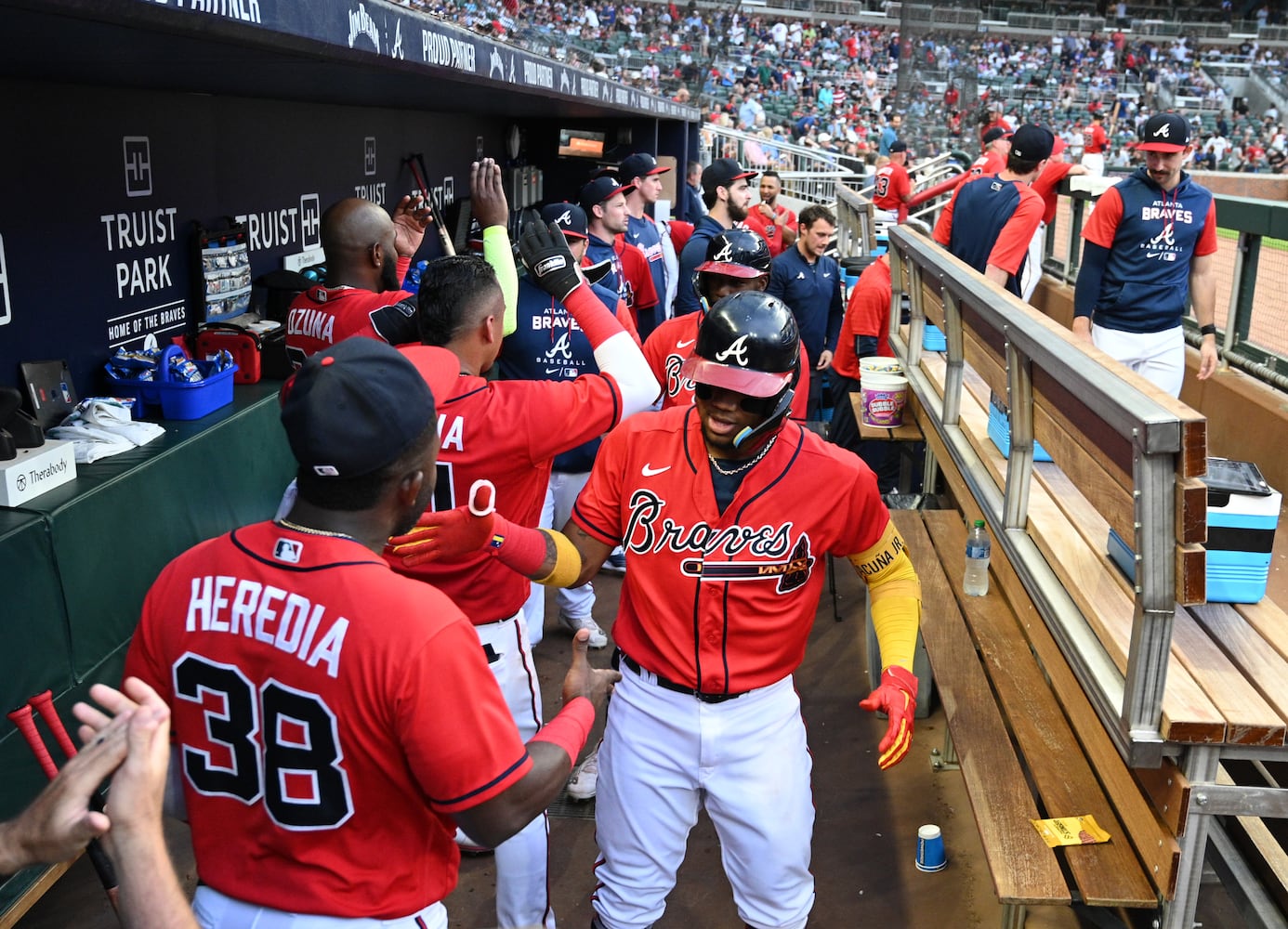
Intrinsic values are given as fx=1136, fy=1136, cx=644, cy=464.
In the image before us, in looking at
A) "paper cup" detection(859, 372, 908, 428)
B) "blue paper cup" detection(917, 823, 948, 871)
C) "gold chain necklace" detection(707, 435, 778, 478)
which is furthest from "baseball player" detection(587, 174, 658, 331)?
"gold chain necklace" detection(707, 435, 778, 478)

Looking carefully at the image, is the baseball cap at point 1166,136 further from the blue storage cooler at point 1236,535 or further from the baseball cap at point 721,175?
the baseball cap at point 721,175

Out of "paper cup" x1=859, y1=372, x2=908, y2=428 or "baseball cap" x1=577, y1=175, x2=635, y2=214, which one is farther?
"baseball cap" x1=577, y1=175, x2=635, y2=214

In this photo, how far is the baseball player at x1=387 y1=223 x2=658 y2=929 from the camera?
3.01 meters

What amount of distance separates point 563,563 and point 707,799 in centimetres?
64

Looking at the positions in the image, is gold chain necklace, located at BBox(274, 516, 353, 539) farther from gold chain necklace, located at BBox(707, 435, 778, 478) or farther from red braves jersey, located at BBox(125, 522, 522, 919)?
gold chain necklace, located at BBox(707, 435, 778, 478)

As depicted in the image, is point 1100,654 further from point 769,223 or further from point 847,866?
point 769,223

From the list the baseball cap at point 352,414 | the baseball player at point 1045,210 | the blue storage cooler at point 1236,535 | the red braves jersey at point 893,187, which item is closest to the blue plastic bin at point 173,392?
the baseball cap at point 352,414

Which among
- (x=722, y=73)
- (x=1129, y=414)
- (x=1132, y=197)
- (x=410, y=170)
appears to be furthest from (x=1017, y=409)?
(x=722, y=73)

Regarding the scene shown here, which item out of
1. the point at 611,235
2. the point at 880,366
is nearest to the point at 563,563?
the point at 880,366

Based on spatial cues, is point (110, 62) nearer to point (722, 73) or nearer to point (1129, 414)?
point (1129, 414)

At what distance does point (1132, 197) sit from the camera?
523 centimetres

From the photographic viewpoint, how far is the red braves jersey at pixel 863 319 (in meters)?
6.35

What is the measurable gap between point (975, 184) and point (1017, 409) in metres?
3.78

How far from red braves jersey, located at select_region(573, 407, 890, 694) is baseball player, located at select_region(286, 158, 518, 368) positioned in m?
1.33
